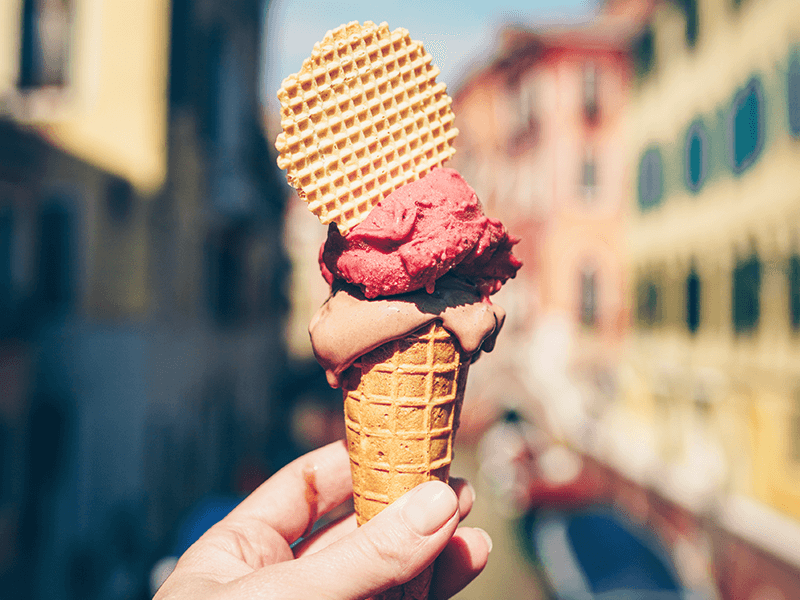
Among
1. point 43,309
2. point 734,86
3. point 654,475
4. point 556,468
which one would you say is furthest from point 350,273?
point 556,468

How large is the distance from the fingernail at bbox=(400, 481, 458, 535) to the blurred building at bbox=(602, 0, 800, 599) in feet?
31.7

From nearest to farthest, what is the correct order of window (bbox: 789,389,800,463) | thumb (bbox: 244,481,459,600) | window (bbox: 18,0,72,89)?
thumb (bbox: 244,481,459,600) → window (bbox: 18,0,72,89) → window (bbox: 789,389,800,463)

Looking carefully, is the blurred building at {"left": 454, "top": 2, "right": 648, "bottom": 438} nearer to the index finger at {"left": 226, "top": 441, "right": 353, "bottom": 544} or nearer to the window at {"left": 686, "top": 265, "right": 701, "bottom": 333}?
the window at {"left": 686, "top": 265, "right": 701, "bottom": 333}

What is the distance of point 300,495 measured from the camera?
3.18 m

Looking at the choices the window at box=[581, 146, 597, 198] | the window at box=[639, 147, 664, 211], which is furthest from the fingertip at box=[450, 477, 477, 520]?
the window at box=[581, 146, 597, 198]

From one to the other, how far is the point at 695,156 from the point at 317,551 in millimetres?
14722

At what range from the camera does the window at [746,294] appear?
37.2ft

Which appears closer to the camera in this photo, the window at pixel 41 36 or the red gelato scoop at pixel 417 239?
the red gelato scoop at pixel 417 239

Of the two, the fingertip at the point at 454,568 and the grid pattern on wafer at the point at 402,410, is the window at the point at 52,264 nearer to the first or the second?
the grid pattern on wafer at the point at 402,410

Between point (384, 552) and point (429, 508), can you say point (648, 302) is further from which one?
point (384, 552)

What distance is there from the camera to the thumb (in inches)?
83.8

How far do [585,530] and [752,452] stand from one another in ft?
13.9

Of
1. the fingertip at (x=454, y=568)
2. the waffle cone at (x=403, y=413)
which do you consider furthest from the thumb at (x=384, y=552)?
the fingertip at (x=454, y=568)

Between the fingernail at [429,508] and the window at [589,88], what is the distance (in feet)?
71.7
